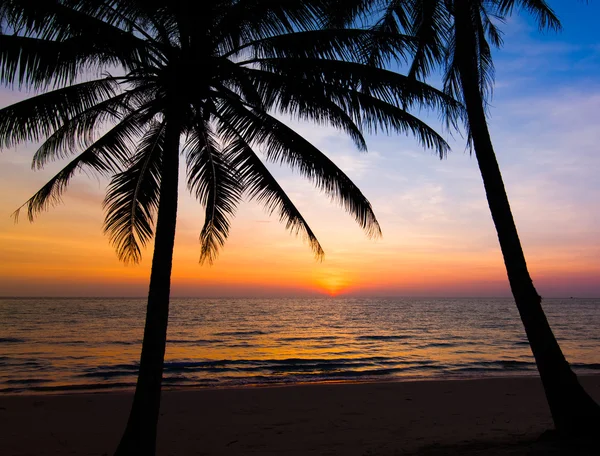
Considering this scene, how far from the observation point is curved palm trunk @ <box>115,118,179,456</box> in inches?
209

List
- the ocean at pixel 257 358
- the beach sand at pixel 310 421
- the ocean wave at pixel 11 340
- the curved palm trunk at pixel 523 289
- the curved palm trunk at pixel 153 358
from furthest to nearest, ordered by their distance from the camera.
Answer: the ocean wave at pixel 11 340 → the ocean at pixel 257 358 → the beach sand at pixel 310 421 → the curved palm trunk at pixel 523 289 → the curved palm trunk at pixel 153 358

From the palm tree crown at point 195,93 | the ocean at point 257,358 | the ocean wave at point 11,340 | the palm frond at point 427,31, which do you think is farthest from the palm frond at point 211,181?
the ocean wave at point 11,340

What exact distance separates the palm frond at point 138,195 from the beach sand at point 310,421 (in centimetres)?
347

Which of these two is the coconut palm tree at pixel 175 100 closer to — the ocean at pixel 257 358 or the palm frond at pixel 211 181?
the palm frond at pixel 211 181

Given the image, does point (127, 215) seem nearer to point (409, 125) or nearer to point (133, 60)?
point (133, 60)

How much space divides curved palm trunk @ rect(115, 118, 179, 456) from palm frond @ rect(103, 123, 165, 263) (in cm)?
217

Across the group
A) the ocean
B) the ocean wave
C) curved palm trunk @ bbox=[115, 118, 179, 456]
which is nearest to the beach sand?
curved palm trunk @ bbox=[115, 118, 179, 456]

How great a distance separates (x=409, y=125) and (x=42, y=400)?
35.5 ft

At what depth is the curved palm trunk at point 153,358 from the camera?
5309 millimetres

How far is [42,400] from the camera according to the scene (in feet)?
37.8

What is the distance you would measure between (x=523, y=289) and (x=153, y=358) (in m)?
4.55

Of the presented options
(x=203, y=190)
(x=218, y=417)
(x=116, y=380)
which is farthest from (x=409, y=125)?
(x=116, y=380)

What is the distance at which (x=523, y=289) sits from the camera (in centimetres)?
588

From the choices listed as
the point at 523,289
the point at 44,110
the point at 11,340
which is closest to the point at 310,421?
the point at 523,289
